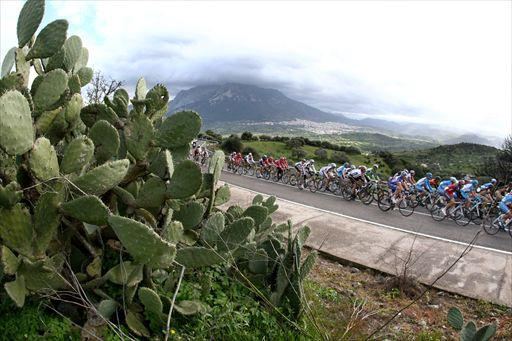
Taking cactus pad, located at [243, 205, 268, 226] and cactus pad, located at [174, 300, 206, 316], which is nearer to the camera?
cactus pad, located at [174, 300, 206, 316]

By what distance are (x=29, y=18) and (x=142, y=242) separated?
1.95 m

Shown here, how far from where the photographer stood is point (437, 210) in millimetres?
11977

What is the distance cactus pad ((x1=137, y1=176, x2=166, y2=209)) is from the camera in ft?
8.85

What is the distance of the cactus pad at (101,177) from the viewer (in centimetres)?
233

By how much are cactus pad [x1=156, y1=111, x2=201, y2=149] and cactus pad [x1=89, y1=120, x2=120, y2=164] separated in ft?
1.07

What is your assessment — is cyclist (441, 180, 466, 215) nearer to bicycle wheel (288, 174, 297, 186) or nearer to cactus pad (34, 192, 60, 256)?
bicycle wheel (288, 174, 297, 186)

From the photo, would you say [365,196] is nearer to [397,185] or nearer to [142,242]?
[397,185]

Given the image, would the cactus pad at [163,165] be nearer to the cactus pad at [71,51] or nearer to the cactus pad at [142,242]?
the cactus pad at [142,242]

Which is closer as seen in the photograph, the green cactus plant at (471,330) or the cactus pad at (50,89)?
the green cactus plant at (471,330)

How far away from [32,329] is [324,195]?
14.5 m

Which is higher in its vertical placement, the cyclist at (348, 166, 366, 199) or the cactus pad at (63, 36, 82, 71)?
the cactus pad at (63, 36, 82, 71)

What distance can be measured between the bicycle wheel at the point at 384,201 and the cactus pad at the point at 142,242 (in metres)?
11.4

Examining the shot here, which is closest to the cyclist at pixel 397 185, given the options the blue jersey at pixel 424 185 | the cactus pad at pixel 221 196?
the blue jersey at pixel 424 185

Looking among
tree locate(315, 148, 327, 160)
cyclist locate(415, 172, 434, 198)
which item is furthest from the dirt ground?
tree locate(315, 148, 327, 160)
